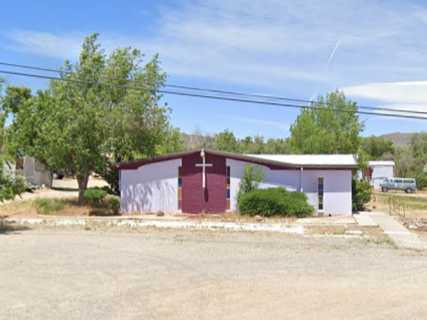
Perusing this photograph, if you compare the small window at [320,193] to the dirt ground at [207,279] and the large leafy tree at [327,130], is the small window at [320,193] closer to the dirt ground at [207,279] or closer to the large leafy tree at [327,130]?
the dirt ground at [207,279]

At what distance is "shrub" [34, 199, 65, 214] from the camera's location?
28.4 meters

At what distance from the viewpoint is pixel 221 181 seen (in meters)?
28.5

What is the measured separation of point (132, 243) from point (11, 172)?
6.87 m

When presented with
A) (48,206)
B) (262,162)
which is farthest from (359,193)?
(48,206)

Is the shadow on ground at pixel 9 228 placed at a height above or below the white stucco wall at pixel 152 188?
below

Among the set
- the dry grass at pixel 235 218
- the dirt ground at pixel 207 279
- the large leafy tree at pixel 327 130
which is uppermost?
the large leafy tree at pixel 327 130

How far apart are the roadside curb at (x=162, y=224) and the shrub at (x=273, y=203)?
9.69 feet

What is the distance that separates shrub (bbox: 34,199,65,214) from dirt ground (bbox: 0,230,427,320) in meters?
9.68

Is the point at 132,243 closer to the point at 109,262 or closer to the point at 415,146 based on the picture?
the point at 109,262

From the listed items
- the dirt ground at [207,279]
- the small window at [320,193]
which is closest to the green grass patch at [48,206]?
the dirt ground at [207,279]

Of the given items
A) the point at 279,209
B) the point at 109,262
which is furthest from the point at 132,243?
the point at 279,209

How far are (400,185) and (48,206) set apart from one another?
135 ft

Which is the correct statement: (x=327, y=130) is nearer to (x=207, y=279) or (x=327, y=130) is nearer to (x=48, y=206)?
(x=48, y=206)

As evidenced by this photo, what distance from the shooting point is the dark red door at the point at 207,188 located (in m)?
28.5
